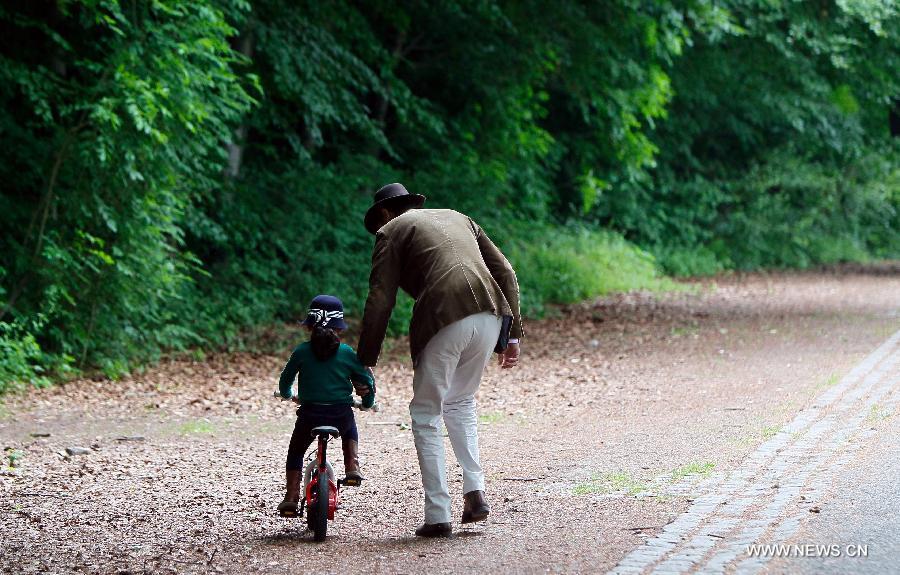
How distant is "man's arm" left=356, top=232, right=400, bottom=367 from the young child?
150mm

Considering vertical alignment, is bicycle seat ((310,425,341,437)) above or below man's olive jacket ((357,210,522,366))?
below

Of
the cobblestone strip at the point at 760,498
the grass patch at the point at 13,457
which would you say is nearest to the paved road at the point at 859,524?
the cobblestone strip at the point at 760,498

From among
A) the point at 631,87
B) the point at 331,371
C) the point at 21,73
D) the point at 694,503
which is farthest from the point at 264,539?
the point at 631,87

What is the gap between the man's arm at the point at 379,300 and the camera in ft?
20.3

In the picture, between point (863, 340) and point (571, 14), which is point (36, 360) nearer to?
point (863, 340)

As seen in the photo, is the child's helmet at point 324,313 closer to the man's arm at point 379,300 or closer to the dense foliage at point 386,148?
the man's arm at point 379,300

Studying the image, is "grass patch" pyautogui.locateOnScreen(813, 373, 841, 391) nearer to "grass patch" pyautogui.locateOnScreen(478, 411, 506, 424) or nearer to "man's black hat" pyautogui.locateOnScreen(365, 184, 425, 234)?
"grass patch" pyautogui.locateOnScreen(478, 411, 506, 424)

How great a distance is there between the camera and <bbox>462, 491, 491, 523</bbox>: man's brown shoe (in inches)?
248

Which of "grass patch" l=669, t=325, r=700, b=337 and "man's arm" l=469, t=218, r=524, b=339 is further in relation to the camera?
"grass patch" l=669, t=325, r=700, b=337

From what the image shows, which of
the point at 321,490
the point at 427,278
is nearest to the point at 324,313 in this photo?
the point at 427,278

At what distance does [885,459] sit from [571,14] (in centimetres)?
1605

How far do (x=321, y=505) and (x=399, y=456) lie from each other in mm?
2744

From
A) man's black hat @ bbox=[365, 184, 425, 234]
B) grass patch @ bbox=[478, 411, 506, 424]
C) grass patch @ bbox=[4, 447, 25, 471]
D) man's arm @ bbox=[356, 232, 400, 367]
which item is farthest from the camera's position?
grass patch @ bbox=[478, 411, 506, 424]

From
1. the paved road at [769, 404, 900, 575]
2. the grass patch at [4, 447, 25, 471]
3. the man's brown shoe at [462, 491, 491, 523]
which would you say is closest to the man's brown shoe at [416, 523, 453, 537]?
the man's brown shoe at [462, 491, 491, 523]
